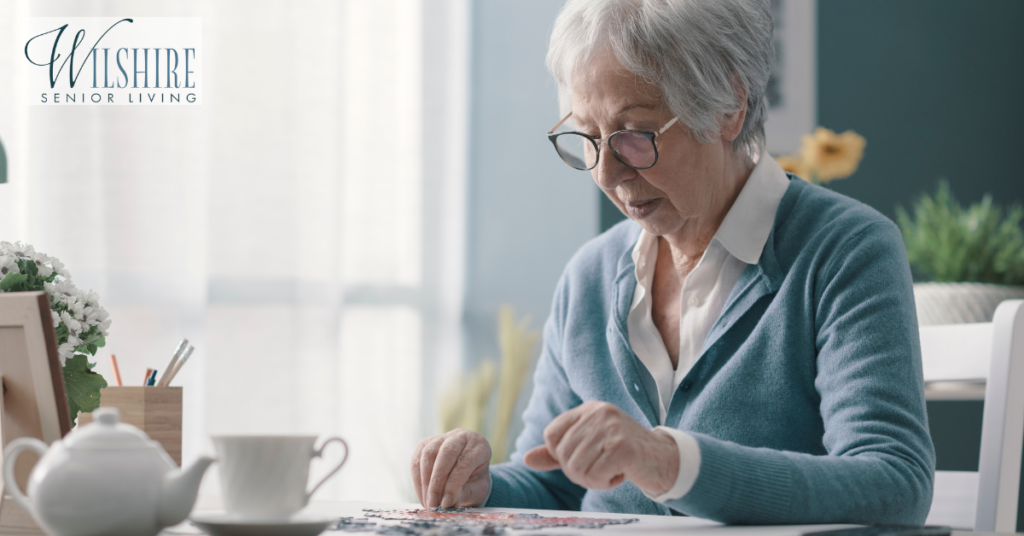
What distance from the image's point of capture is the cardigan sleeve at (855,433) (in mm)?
Result: 830

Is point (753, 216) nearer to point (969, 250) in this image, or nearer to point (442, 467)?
point (442, 467)

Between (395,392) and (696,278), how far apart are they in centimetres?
173

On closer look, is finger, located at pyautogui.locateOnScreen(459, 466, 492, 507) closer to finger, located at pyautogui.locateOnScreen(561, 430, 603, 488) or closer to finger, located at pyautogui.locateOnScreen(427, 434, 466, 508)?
finger, located at pyautogui.locateOnScreen(427, 434, 466, 508)

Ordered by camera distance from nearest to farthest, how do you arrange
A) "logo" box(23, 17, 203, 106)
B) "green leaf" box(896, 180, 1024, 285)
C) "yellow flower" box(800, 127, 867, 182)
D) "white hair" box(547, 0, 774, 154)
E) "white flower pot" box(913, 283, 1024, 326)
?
1. "white hair" box(547, 0, 774, 154)
2. "white flower pot" box(913, 283, 1024, 326)
3. "green leaf" box(896, 180, 1024, 285)
4. "yellow flower" box(800, 127, 867, 182)
5. "logo" box(23, 17, 203, 106)

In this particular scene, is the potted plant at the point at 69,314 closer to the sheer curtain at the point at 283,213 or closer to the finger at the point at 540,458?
the finger at the point at 540,458

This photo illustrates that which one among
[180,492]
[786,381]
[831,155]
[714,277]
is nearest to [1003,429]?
[786,381]

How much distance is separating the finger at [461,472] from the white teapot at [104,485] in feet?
1.44

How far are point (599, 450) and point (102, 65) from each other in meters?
2.19

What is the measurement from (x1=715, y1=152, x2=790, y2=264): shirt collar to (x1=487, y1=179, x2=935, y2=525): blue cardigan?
0.02 metres

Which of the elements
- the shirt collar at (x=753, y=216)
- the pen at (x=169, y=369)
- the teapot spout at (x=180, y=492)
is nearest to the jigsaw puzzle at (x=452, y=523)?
the teapot spout at (x=180, y=492)

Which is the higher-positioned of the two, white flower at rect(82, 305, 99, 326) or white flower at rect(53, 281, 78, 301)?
white flower at rect(53, 281, 78, 301)

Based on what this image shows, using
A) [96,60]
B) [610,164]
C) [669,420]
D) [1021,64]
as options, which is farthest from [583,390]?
[1021,64]

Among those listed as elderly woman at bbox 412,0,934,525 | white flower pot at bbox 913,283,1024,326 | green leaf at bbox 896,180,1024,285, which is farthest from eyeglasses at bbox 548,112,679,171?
green leaf at bbox 896,180,1024,285

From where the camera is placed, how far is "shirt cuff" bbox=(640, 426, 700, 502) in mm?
799
